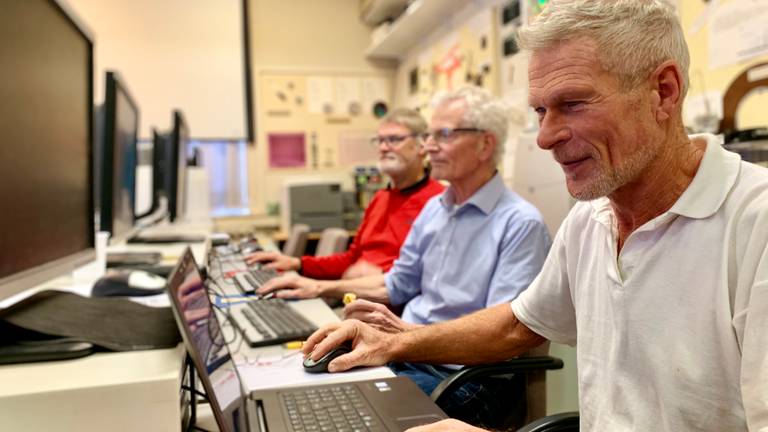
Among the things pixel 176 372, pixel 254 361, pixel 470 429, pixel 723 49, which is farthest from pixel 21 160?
pixel 723 49

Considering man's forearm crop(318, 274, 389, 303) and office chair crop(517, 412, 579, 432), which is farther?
man's forearm crop(318, 274, 389, 303)

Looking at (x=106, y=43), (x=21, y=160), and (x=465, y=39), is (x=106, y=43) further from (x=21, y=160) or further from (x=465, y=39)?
(x=21, y=160)

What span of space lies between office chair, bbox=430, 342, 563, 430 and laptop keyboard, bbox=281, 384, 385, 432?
1.14 ft

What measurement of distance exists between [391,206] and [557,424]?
1.79 m

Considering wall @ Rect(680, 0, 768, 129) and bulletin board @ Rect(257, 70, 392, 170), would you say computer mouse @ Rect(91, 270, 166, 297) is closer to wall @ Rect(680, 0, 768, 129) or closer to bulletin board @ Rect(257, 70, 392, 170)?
wall @ Rect(680, 0, 768, 129)

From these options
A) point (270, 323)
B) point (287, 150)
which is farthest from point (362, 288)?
point (287, 150)

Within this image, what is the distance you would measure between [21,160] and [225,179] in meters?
4.53

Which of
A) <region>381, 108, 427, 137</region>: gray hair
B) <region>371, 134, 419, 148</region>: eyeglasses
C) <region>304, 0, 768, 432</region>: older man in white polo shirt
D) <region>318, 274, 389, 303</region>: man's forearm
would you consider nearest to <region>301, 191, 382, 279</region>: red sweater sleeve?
<region>371, 134, 419, 148</region>: eyeglasses

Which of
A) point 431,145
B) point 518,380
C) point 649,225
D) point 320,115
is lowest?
point 518,380

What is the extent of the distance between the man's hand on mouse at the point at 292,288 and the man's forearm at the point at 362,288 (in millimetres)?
101

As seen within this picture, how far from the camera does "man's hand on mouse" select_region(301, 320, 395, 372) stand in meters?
1.06

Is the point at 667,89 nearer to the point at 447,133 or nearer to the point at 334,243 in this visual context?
the point at 447,133

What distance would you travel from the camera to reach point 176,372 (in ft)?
2.16

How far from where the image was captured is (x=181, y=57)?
500cm
